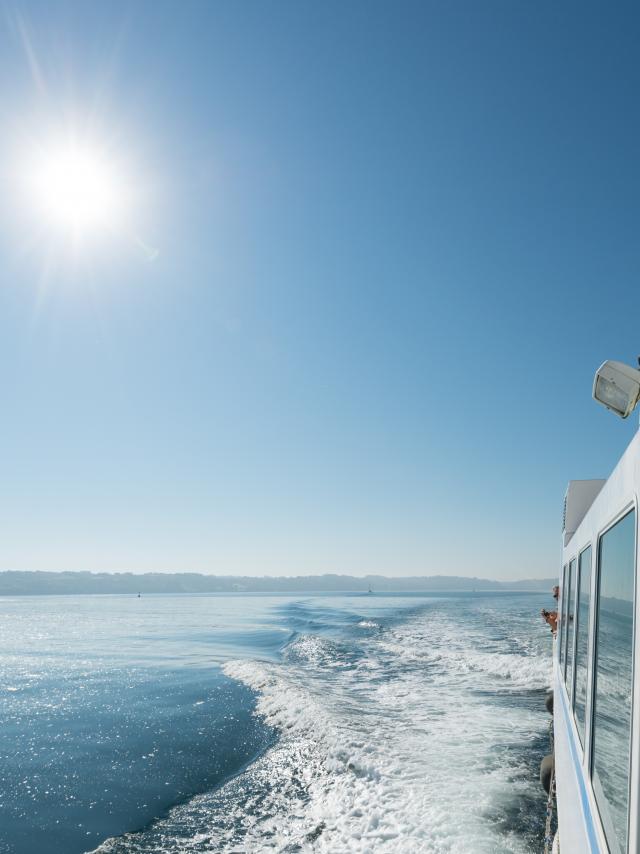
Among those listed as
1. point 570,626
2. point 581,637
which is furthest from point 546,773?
point 581,637

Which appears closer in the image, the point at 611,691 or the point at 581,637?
the point at 611,691

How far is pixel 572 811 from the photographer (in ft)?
10.9

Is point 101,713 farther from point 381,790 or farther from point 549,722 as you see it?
point 549,722

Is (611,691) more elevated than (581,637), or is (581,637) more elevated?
(611,691)

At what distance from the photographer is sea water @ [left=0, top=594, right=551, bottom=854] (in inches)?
256

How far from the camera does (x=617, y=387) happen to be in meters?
2.37

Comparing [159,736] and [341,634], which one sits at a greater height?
[159,736]

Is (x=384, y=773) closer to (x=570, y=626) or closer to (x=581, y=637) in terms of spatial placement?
(x=570, y=626)

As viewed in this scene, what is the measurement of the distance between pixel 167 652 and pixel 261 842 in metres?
19.4

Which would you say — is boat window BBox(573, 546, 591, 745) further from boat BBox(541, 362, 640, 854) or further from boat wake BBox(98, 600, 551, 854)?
boat wake BBox(98, 600, 551, 854)

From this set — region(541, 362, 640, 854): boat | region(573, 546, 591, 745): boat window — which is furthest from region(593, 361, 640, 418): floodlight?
region(573, 546, 591, 745): boat window

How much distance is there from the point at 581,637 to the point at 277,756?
7549 millimetres

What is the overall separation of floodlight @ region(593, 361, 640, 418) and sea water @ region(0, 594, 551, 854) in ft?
19.7

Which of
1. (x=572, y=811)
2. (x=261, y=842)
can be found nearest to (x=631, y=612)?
(x=572, y=811)
